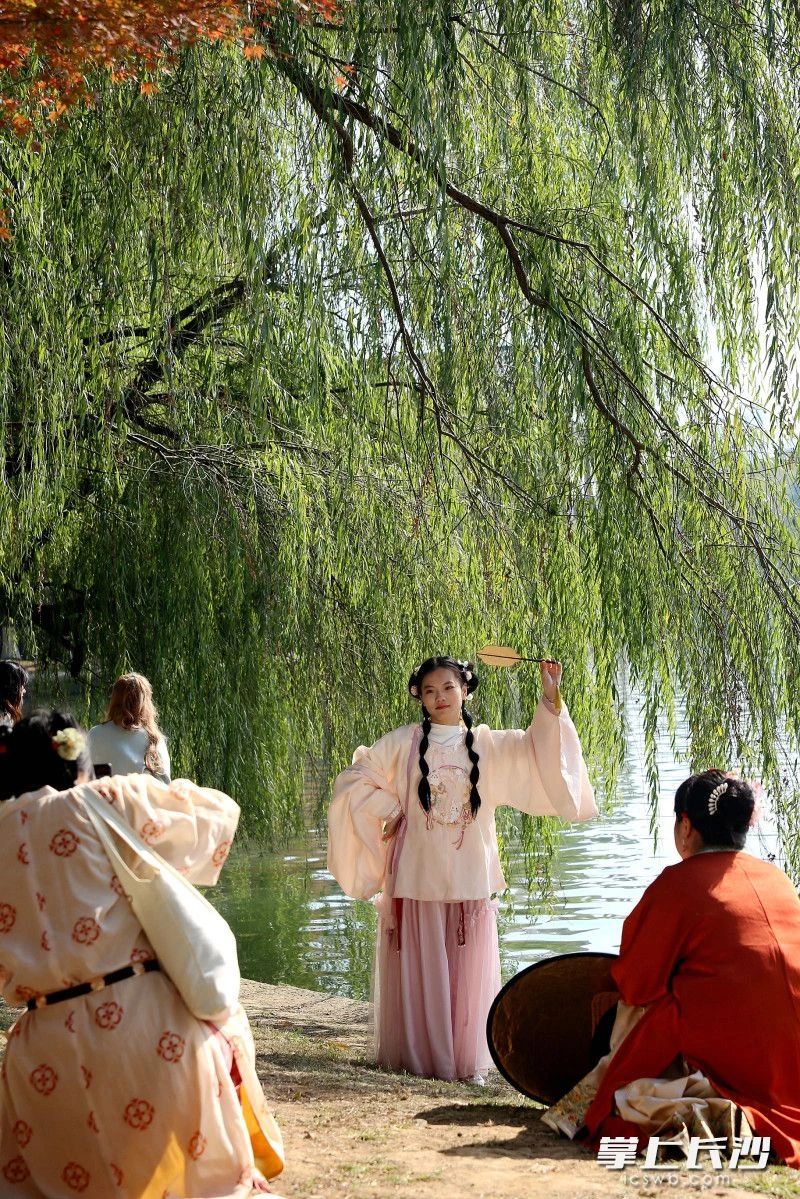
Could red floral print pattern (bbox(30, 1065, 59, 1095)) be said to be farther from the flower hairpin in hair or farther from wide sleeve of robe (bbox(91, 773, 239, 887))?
the flower hairpin in hair

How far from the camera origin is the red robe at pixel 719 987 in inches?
152

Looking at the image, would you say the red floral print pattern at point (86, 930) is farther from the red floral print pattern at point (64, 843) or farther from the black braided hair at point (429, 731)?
the black braided hair at point (429, 731)

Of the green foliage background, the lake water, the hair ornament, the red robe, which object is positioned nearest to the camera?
the red robe

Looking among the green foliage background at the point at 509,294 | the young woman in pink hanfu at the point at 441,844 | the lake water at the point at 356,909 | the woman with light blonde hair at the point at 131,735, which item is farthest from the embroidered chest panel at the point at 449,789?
the lake water at the point at 356,909

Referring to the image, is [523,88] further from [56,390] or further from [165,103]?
[56,390]

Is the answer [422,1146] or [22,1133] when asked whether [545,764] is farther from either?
[22,1133]

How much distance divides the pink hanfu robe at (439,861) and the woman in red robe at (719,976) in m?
1.27

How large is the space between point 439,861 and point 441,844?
6cm

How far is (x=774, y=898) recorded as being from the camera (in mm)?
4055

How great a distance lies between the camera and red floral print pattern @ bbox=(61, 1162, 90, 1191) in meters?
3.18

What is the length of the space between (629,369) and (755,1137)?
2.93 m

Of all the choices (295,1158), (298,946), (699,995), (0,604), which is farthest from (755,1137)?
(298,946)

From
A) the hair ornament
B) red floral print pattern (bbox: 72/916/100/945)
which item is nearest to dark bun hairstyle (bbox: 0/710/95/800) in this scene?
red floral print pattern (bbox: 72/916/100/945)

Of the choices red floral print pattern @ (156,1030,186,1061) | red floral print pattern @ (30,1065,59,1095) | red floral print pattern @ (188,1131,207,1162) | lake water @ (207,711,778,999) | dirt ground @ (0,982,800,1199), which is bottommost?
lake water @ (207,711,778,999)
